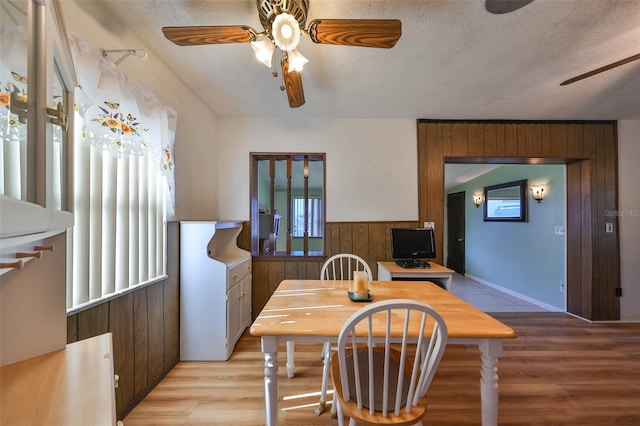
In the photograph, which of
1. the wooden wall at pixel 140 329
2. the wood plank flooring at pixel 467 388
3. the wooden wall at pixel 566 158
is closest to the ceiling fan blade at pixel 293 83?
the wooden wall at pixel 140 329

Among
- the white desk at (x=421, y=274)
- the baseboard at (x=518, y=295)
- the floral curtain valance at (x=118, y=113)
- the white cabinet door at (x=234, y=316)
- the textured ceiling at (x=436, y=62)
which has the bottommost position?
the baseboard at (x=518, y=295)

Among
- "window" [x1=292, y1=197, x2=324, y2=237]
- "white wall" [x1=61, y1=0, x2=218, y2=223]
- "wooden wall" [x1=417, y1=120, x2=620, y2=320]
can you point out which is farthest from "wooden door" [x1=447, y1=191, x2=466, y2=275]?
"white wall" [x1=61, y1=0, x2=218, y2=223]

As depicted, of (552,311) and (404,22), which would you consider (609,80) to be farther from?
(552,311)

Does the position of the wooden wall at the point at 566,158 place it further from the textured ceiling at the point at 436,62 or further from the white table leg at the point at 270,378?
the white table leg at the point at 270,378

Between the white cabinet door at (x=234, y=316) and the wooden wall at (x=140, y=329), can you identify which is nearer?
the wooden wall at (x=140, y=329)

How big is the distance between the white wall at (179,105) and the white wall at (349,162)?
284 millimetres

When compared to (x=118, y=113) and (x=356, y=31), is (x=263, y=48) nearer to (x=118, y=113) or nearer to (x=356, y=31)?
(x=356, y=31)

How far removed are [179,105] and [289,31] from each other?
59.3 inches

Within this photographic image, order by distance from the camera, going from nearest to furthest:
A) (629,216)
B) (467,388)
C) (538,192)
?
1. (467,388)
2. (629,216)
3. (538,192)

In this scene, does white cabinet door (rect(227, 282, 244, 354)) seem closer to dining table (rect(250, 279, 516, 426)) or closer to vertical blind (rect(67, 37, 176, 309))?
vertical blind (rect(67, 37, 176, 309))

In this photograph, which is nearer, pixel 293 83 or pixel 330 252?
pixel 293 83

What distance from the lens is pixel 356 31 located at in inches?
46.8

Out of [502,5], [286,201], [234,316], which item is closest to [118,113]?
[234,316]

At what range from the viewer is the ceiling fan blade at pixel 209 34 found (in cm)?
121
